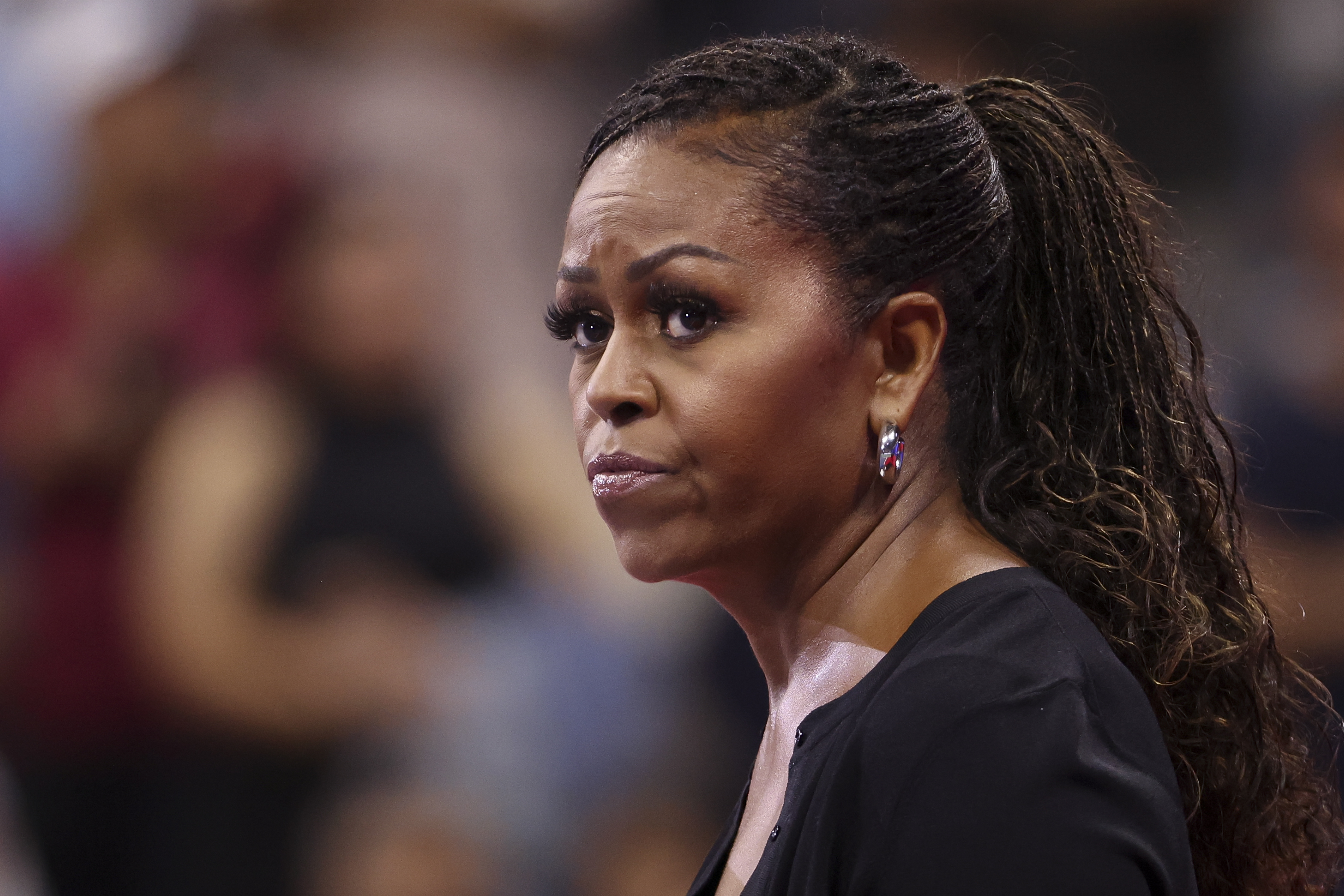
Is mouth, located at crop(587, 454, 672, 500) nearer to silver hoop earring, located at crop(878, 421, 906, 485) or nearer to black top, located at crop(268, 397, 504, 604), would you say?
silver hoop earring, located at crop(878, 421, 906, 485)

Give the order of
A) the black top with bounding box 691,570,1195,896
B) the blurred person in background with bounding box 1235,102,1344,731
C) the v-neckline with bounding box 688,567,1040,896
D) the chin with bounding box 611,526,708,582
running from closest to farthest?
the black top with bounding box 691,570,1195,896 → the v-neckline with bounding box 688,567,1040,896 → the chin with bounding box 611,526,708,582 → the blurred person in background with bounding box 1235,102,1344,731

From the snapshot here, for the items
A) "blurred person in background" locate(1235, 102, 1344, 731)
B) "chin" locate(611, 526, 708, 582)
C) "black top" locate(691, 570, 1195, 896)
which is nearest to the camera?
"black top" locate(691, 570, 1195, 896)

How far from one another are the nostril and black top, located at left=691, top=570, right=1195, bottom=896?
33 cm

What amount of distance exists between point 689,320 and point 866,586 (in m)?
0.31

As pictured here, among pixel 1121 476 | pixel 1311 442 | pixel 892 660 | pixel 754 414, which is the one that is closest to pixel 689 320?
pixel 754 414

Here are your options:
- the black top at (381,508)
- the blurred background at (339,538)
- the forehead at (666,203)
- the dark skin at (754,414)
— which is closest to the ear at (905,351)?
the dark skin at (754,414)

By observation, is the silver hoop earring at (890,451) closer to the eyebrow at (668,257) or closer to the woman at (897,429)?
the woman at (897,429)

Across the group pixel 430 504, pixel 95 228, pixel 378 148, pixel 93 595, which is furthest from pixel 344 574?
pixel 378 148

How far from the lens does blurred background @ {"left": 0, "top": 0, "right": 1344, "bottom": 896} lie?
3197mm

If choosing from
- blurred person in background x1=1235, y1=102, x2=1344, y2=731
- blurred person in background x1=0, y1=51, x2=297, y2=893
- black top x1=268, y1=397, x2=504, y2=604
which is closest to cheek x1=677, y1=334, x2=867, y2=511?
blurred person in background x1=1235, y1=102, x2=1344, y2=731

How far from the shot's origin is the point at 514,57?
465 cm

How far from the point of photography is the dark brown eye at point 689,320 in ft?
4.51

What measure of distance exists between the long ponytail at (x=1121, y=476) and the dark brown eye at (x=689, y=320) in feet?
0.92

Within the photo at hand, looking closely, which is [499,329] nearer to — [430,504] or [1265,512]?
[430,504]
